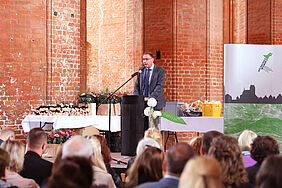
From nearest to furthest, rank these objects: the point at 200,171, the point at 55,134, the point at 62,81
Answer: the point at 200,171
the point at 55,134
the point at 62,81

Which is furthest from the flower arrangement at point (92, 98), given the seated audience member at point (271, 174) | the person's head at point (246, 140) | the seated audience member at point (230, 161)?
the seated audience member at point (271, 174)

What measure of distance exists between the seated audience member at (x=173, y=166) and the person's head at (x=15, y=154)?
1460 millimetres

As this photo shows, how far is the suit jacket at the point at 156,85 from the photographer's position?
7363 mm

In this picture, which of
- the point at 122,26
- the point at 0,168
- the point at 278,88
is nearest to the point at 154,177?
the point at 0,168

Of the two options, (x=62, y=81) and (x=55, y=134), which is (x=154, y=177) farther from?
(x=62, y=81)

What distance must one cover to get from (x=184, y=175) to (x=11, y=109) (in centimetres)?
729

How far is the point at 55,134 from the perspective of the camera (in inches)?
317

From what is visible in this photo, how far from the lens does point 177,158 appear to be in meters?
2.78

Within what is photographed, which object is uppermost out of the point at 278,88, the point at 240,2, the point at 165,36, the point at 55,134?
the point at 240,2

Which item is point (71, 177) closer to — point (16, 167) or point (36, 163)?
point (16, 167)

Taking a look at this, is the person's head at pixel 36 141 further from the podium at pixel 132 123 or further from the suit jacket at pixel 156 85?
the suit jacket at pixel 156 85

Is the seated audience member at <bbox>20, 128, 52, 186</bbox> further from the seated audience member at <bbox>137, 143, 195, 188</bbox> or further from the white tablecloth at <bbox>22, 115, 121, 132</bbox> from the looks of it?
the white tablecloth at <bbox>22, 115, 121, 132</bbox>

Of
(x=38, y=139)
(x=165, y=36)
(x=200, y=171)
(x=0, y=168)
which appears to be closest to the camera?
(x=200, y=171)

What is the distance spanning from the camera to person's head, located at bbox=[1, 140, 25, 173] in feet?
12.3
